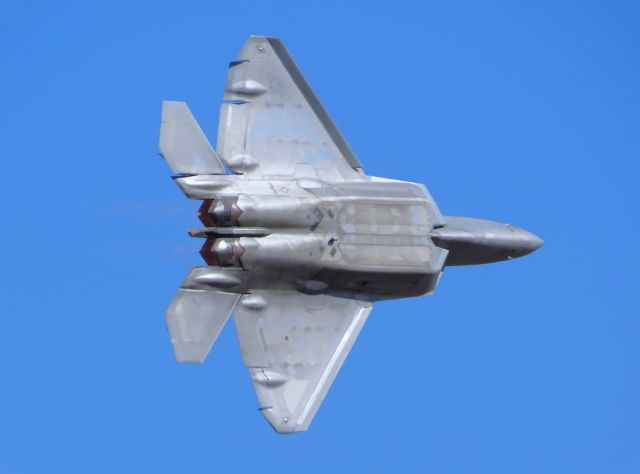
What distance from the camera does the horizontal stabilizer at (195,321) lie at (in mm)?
28953

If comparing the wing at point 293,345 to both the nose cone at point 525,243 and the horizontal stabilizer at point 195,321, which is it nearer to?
the horizontal stabilizer at point 195,321

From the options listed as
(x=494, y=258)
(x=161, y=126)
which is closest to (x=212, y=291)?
(x=161, y=126)

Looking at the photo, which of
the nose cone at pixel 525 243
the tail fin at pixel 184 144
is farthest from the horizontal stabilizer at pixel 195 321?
the nose cone at pixel 525 243

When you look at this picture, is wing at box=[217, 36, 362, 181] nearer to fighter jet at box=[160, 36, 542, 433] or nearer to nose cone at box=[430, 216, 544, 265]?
fighter jet at box=[160, 36, 542, 433]

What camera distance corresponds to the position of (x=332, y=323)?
3019cm

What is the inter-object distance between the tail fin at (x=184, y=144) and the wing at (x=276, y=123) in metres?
0.49

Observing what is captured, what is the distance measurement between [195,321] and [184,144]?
293cm

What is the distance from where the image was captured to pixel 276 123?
30297 millimetres

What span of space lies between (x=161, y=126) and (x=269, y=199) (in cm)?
217

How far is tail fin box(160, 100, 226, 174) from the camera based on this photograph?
29.2 meters

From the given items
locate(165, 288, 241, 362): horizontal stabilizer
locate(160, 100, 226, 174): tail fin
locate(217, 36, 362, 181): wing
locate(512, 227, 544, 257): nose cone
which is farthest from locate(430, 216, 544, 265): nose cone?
locate(160, 100, 226, 174): tail fin

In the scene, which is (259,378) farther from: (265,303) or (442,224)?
(442,224)

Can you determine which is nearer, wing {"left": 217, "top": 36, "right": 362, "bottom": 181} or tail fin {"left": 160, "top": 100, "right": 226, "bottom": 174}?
tail fin {"left": 160, "top": 100, "right": 226, "bottom": 174}

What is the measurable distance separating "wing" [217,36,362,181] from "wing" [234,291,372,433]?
2.19 metres
